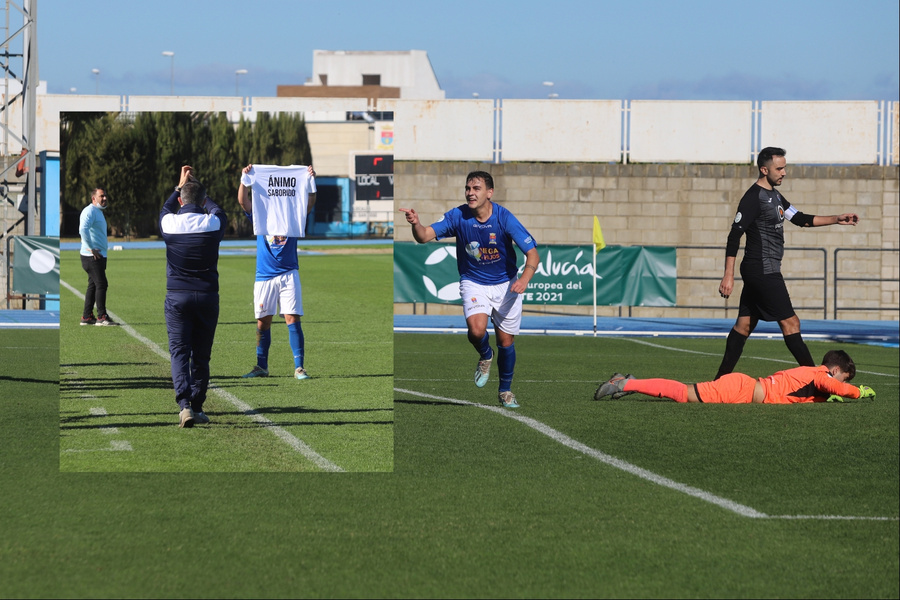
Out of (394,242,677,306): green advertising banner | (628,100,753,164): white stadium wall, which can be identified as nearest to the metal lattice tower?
(394,242,677,306): green advertising banner

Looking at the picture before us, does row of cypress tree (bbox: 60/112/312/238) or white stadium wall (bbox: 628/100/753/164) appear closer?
row of cypress tree (bbox: 60/112/312/238)

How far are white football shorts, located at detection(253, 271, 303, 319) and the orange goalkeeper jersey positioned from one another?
12.3 ft

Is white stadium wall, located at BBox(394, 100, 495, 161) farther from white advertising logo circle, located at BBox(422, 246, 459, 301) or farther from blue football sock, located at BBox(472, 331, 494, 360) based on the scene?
blue football sock, located at BBox(472, 331, 494, 360)

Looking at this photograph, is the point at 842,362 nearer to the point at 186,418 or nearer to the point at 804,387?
the point at 804,387

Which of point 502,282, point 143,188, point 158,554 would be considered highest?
point 143,188

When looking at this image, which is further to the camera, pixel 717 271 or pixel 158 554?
pixel 717 271

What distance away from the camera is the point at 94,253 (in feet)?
19.6

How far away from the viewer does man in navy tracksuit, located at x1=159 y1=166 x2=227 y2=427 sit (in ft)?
20.8

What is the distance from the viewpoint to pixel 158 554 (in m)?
4.34

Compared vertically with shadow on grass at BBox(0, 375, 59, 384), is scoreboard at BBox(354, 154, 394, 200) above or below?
above

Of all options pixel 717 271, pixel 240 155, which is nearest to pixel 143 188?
pixel 240 155

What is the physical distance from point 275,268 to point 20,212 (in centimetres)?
1460

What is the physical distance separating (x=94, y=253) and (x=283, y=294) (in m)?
1.09

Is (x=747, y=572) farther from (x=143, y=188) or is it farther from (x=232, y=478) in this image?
(x=143, y=188)
